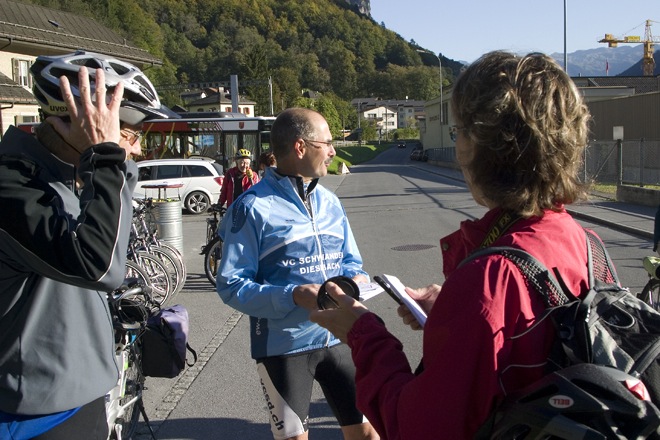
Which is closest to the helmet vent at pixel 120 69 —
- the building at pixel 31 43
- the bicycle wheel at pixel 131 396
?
the bicycle wheel at pixel 131 396

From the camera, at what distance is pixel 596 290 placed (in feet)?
4.79

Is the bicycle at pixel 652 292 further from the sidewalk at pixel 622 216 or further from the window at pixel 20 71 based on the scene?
the window at pixel 20 71

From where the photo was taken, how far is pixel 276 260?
308 cm

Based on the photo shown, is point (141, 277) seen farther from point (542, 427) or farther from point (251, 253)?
point (542, 427)

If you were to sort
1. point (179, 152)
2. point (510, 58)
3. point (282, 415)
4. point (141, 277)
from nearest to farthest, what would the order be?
1. point (510, 58)
2. point (282, 415)
3. point (141, 277)
4. point (179, 152)

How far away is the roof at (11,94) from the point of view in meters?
27.2

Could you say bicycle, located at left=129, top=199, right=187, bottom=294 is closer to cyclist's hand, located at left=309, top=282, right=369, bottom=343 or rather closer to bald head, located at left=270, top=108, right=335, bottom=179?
bald head, located at left=270, top=108, right=335, bottom=179

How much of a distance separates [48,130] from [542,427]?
5.67 feet

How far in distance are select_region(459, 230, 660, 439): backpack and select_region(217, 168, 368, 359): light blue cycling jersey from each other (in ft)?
5.10

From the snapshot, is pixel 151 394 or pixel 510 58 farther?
pixel 151 394

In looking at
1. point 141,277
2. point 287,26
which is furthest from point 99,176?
point 287,26

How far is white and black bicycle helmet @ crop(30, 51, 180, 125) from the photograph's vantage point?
2145 millimetres

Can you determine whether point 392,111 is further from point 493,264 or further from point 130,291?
point 493,264

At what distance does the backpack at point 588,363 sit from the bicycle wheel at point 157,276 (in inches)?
295
